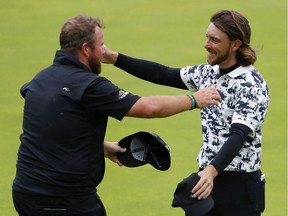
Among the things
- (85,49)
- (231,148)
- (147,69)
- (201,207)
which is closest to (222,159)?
(231,148)

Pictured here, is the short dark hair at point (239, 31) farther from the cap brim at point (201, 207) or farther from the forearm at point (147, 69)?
the cap brim at point (201, 207)

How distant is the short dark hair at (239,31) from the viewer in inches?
229

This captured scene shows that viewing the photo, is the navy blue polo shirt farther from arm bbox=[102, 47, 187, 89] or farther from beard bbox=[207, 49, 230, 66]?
arm bbox=[102, 47, 187, 89]

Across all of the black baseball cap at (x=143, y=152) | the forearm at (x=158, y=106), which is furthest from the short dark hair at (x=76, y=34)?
the black baseball cap at (x=143, y=152)

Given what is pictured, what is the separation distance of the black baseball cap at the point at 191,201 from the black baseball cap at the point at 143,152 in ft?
1.60

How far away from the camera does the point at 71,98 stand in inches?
211

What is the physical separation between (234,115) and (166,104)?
482mm

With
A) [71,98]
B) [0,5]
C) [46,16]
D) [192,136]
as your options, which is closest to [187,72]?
[71,98]

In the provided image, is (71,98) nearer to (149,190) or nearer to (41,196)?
(41,196)

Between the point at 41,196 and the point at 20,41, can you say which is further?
the point at 20,41

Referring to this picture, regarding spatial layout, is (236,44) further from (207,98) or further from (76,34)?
(76,34)

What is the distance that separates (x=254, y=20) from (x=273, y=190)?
18.4ft

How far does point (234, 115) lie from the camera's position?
5.67 m

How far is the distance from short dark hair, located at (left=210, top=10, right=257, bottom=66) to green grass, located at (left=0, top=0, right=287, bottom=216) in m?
2.44
